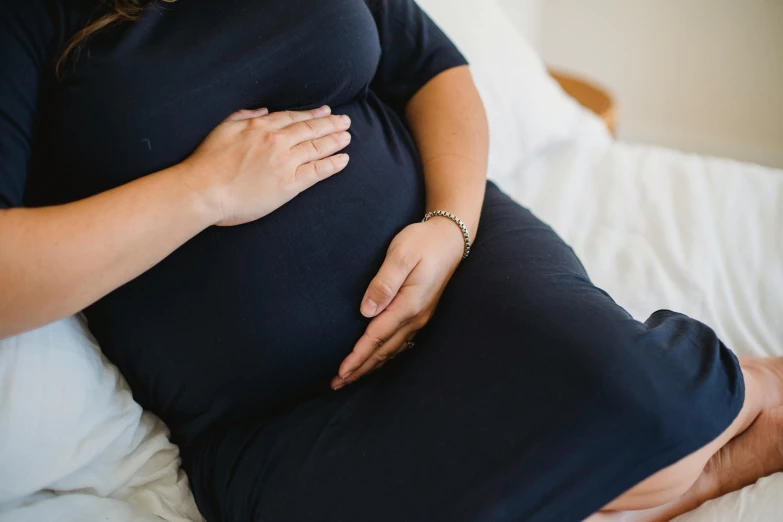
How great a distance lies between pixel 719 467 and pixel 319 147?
2.02 feet

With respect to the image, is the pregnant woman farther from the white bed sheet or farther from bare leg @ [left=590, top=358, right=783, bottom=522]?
the white bed sheet

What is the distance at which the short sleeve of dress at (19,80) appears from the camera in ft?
1.99

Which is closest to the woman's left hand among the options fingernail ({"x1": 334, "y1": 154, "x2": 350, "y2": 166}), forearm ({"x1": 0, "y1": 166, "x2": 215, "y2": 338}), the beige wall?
fingernail ({"x1": 334, "y1": 154, "x2": 350, "y2": 166})

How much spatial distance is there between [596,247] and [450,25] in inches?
22.4

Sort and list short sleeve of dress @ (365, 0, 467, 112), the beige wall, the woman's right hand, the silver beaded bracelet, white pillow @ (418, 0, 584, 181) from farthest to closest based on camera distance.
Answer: the beige wall < white pillow @ (418, 0, 584, 181) < short sleeve of dress @ (365, 0, 467, 112) < the silver beaded bracelet < the woman's right hand

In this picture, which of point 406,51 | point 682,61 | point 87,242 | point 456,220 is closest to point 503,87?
point 406,51

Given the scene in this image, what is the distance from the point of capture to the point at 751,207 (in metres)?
1.13

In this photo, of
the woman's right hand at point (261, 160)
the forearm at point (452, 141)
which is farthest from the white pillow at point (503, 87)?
the woman's right hand at point (261, 160)

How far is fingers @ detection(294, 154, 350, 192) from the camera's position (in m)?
0.72

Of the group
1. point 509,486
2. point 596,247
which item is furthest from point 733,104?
point 509,486

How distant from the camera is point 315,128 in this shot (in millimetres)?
758

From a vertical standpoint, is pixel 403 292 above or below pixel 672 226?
above

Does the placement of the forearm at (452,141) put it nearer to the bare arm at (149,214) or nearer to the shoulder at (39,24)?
the bare arm at (149,214)

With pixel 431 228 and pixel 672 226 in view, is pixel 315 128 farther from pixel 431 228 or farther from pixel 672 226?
pixel 672 226
